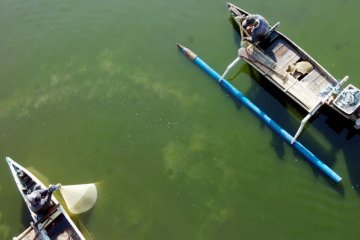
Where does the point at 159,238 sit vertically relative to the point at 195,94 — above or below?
below

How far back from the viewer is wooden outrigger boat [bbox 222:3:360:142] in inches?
556

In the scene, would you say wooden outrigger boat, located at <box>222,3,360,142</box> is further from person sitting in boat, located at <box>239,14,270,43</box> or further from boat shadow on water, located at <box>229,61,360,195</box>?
boat shadow on water, located at <box>229,61,360,195</box>

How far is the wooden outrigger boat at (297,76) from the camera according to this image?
14125mm

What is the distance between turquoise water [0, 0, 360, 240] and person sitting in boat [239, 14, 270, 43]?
1286 millimetres

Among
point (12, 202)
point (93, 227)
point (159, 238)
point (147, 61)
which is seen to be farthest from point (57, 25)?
point (159, 238)

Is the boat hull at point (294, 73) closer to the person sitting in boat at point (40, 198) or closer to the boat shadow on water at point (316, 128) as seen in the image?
the boat shadow on water at point (316, 128)

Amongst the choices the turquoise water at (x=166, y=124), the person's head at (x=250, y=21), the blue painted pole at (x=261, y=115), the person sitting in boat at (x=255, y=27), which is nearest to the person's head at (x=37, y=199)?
the turquoise water at (x=166, y=124)

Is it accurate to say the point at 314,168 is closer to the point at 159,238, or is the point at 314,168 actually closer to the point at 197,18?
the point at 159,238

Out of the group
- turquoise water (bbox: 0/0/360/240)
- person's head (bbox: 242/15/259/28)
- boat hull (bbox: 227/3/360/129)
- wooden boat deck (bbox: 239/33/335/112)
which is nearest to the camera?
boat hull (bbox: 227/3/360/129)

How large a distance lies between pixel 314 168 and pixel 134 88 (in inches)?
310

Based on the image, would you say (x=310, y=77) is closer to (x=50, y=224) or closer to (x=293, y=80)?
(x=293, y=80)

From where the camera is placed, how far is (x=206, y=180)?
1539 cm

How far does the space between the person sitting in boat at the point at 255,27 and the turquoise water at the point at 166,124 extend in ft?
4.22

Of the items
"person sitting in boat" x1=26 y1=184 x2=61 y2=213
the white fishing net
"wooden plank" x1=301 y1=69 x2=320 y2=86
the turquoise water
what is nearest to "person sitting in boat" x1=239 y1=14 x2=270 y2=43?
the turquoise water
